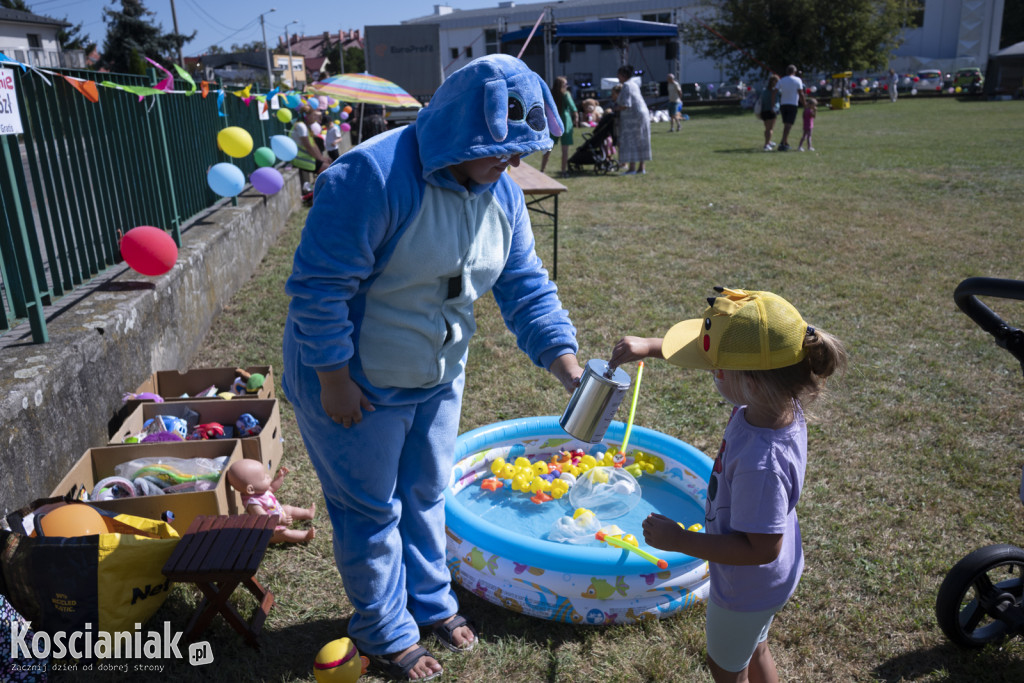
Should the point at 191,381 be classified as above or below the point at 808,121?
below

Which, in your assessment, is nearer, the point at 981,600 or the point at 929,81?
the point at 981,600

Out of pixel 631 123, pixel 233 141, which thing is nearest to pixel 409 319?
pixel 233 141

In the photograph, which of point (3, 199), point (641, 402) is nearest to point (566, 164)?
point (641, 402)

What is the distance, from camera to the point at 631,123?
1333 cm

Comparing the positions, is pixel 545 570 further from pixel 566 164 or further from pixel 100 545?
pixel 566 164

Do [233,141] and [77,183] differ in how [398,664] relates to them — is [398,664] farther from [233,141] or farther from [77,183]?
[233,141]

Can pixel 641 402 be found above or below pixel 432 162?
below

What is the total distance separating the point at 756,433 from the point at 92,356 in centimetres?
307

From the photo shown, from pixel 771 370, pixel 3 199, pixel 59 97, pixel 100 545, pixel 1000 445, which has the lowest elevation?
pixel 1000 445

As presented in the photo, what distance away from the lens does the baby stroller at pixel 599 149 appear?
1352cm

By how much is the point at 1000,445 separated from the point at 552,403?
2.42m

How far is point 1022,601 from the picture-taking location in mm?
2459

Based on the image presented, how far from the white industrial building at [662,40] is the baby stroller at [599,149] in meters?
29.9

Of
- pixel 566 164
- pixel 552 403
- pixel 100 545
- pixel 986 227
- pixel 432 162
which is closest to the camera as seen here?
pixel 432 162
